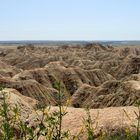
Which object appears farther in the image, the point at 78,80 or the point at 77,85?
the point at 78,80

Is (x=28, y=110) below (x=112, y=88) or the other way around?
the other way around

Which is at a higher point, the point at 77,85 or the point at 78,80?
the point at 78,80

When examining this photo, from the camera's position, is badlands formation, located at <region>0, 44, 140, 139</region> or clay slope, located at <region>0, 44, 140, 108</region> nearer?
badlands formation, located at <region>0, 44, 140, 139</region>

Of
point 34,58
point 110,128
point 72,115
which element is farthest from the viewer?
point 34,58

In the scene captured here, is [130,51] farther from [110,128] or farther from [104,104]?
[110,128]

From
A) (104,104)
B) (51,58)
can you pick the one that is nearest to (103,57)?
(51,58)

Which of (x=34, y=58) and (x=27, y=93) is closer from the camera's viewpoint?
(x=27, y=93)

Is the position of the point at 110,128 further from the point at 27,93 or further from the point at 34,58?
the point at 34,58

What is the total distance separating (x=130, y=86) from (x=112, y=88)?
4558mm

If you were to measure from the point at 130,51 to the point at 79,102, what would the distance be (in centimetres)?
7398

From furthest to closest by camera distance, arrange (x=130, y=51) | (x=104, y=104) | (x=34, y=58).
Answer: (x=130, y=51) → (x=34, y=58) → (x=104, y=104)

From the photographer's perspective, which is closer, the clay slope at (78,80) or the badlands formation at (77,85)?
the badlands formation at (77,85)

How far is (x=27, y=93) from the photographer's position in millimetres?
36719

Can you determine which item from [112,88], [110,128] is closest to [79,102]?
[112,88]
